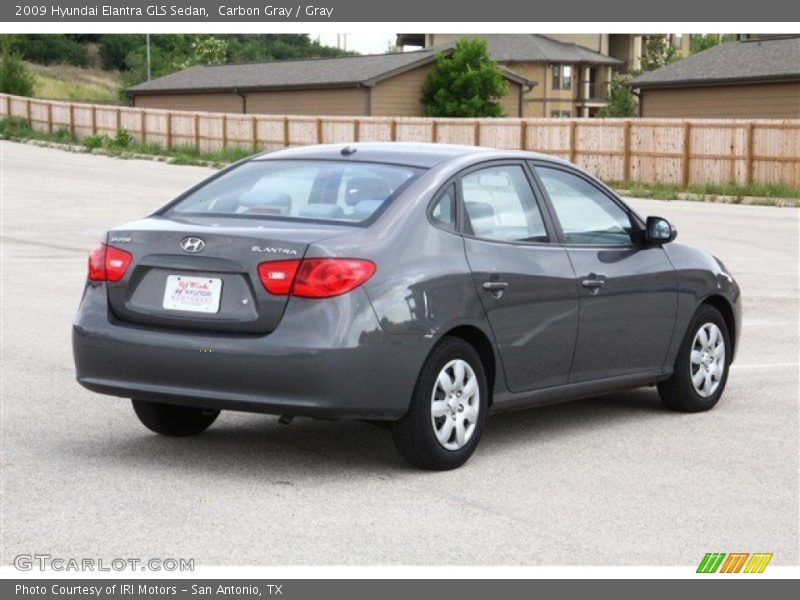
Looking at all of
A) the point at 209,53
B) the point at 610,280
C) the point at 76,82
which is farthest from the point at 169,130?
the point at 76,82

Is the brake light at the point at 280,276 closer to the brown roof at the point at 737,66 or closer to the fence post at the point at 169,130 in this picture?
the brown roof at the point at 737,66

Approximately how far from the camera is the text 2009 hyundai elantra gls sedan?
711 centimetres

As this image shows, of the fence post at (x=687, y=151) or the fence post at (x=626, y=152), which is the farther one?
the fence post at (x=626, y=152)

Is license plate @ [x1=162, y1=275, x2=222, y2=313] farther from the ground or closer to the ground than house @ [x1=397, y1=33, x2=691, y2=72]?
closer to the ground

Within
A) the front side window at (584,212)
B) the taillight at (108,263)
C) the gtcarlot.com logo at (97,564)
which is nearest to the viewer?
the gtcarlot.com logo at (97,564)

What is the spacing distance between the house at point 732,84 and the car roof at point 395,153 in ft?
138

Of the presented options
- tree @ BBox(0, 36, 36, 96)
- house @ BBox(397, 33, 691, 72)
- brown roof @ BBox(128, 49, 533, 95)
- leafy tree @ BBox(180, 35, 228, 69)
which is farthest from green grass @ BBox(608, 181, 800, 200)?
leafy tree @ BBox(180, 35, 228, 69)

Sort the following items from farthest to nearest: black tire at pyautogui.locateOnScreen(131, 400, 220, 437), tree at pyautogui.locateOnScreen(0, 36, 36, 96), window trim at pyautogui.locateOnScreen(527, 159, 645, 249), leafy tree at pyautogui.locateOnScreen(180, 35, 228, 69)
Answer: leafy tree at pyautogui.locateOnScreen(180, 35, 228, 69)
tree at pyautogui.locateOnScreen(0, 36, 36, 96)
window trim at pyautogui.locateOnScreen(527, 159, 645, 249)
black tire at pyautogui.locateOnScreen(131, 400, 220, 437)

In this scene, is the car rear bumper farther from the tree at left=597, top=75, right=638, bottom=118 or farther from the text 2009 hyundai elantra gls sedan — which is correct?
the tree at left=597, top=75, right=638, bottom=118

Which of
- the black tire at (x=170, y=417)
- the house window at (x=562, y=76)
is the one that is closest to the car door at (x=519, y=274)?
the black tire at (x=170, y=417)

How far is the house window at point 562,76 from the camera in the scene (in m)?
86.0

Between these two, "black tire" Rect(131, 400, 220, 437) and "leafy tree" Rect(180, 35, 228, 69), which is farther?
"leafy tree" Rect(180, 35, 228, 69)

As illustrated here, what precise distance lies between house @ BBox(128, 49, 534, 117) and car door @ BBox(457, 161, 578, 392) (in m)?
55.3

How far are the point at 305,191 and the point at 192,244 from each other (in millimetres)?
874
